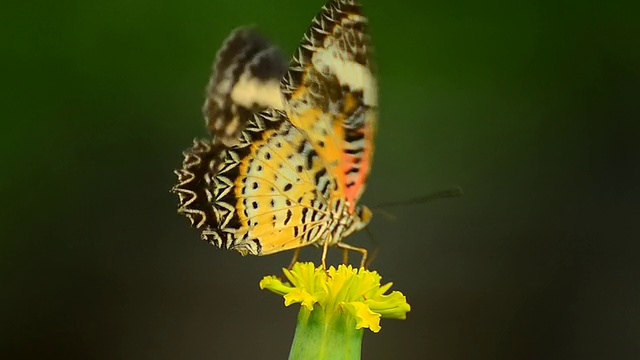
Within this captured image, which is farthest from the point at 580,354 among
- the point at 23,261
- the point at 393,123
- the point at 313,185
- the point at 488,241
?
the point at 23,261

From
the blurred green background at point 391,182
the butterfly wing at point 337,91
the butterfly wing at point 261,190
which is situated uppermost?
the blurred green background at point 391,182

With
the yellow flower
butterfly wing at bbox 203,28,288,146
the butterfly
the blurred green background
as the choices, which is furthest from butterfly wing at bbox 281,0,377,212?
the blurred green background

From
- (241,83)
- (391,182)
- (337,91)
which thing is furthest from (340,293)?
(391,182)

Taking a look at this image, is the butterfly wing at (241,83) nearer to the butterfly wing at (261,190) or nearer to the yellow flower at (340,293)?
the butterfly wing at (261,190)

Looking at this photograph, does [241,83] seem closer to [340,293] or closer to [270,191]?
[270,191]

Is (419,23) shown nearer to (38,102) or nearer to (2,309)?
(38,102)

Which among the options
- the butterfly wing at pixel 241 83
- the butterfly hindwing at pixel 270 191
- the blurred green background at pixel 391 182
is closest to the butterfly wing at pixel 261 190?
the butterfly hindwing at pixel 270 191
